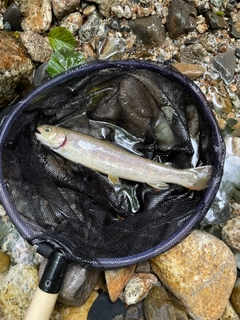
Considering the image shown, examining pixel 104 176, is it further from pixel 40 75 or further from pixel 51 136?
pixel 40 75

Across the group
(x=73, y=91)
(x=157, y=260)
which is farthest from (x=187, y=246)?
(x=73, y=91)

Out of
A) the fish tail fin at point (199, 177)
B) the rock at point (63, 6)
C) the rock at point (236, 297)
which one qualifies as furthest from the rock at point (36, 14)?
the rock at point (236, 297)

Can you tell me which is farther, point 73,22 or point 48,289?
point 73,22

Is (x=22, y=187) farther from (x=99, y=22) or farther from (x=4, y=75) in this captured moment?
(x=99, y=22)

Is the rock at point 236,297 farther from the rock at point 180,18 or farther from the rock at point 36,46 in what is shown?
the rock at point 36,46

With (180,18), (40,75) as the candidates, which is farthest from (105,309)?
(180,18)
